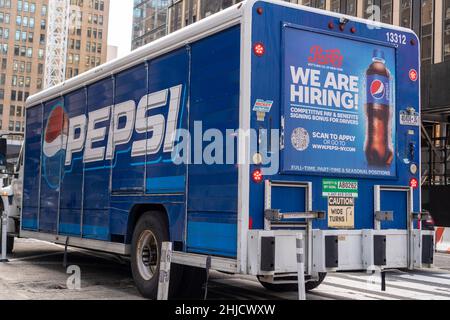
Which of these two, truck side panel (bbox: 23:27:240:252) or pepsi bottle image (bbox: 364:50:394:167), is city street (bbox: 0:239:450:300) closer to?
truck side panel (bbox: 23:27:240:252)

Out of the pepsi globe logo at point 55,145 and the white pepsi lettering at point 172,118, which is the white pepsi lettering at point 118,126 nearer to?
the white pepsi lettering at point 172,118

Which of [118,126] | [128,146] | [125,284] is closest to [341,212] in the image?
[128,146]

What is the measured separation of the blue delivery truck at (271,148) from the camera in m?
6.51

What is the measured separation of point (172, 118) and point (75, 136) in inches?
126

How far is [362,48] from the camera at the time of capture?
7406 mm

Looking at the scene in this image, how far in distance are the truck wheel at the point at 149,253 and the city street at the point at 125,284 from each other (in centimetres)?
29

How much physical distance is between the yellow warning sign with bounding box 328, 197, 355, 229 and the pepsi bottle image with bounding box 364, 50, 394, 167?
612 mm

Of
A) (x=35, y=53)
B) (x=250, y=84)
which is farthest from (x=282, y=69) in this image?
(x=35, y=53)

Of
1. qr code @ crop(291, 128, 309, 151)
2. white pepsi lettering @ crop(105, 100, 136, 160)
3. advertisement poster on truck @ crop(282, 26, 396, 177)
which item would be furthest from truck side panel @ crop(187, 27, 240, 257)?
white pepsi lettering @ crop(105, 100, 136, 160)

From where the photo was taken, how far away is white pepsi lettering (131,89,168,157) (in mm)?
7883

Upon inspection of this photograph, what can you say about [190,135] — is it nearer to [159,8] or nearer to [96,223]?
[96,223]

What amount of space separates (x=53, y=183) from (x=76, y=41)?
456 feet

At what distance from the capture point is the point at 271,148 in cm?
659

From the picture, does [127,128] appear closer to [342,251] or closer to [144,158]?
[144,158]
